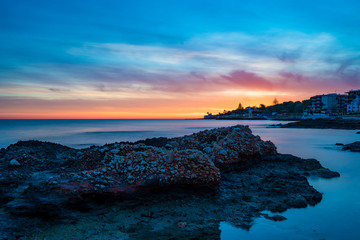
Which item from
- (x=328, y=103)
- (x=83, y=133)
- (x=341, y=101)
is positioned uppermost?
(x=341, y=101)

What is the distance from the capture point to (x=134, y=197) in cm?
602

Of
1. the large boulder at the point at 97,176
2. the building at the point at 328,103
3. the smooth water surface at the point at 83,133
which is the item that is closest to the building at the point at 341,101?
the building at the point at 328,103

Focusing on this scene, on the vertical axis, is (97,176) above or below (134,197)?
above

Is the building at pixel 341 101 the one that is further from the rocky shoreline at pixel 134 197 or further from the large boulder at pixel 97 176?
the large boulder at pixel 97 176

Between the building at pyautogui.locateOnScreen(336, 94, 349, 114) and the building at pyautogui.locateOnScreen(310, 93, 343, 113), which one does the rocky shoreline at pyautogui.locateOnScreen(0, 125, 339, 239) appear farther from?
the building at pyautogui.locateOnScreen(336, 94, 349, 114)

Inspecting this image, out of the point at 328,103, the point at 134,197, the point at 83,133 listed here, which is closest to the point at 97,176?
the point at 134,197

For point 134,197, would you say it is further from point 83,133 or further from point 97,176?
point 83,133

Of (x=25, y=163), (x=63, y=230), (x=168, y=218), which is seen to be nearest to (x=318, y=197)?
(x=168, y=218)

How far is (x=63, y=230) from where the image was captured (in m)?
4.82

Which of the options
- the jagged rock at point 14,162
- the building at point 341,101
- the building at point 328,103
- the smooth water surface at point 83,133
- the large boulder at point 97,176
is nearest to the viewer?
the large boulder at point 97,176

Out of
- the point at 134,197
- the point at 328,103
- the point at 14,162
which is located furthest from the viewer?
the point at 328,103

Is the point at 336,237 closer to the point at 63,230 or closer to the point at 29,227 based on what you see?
the point at 63,230

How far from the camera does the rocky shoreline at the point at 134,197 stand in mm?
4965

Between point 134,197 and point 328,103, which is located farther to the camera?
point 328,103
